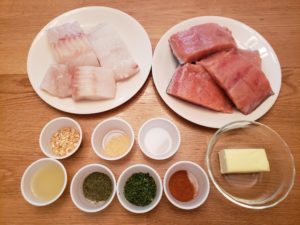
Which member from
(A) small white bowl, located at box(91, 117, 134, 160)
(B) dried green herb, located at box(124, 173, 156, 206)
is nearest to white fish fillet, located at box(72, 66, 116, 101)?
(A) small white bowl, located at box(91, 117, 134, 160)

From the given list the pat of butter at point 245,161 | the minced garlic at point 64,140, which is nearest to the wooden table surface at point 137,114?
the minced garlic at point 64,140

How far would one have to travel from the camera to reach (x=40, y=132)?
4.88 feet

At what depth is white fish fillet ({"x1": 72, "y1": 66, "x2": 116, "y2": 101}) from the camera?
1446mm

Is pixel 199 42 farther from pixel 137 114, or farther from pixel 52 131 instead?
pixel 52 131

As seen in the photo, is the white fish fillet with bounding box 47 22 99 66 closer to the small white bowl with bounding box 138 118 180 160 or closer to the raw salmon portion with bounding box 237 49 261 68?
the small white bowl with bounding box 138 118 180 160

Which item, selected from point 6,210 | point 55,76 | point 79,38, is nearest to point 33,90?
point 55,76

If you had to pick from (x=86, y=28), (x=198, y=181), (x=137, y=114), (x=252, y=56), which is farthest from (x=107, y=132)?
(x=252, y=56)

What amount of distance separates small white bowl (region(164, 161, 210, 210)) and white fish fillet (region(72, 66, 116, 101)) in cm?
54

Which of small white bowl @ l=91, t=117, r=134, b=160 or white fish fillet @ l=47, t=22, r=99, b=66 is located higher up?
white fish fillet @ l=47, t=22, r=99, b=66

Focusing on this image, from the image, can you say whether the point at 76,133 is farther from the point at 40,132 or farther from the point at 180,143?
the point at 180,143

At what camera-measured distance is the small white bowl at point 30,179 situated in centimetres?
123

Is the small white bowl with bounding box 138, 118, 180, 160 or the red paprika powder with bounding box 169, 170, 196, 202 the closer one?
the red paprika powder with bounding box 169, 170, 196, 202

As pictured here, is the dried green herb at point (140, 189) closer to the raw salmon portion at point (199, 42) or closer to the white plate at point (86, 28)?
the white plate at point (86, 28)

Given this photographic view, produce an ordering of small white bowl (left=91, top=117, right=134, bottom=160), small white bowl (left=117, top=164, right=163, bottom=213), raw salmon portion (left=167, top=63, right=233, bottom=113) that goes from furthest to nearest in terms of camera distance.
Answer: raw salmon portion (left=167, top=63, right=233, bottom=113)
small white bowl (left=91, top=117, right=134, bottom=160)
small white bowl (left=117, top=164, right=163, bottom=213)
